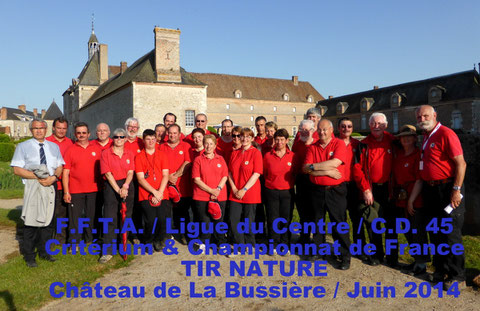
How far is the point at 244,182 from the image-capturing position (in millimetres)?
5316

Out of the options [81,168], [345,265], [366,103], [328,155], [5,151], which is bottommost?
[345,265]

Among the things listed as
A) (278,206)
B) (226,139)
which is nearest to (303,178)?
(278,206)

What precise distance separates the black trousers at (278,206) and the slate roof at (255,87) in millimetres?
51930

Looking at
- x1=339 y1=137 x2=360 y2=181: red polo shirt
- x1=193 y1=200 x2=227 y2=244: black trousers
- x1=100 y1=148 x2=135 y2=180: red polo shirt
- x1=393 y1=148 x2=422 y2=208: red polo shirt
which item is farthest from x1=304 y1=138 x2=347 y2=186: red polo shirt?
x1=100 y1=148 x2=135 y2=180: red polo shirt

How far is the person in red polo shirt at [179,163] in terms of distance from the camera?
5793 millimetres

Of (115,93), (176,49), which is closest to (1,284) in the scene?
(176,49)

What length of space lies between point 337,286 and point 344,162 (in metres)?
1.61

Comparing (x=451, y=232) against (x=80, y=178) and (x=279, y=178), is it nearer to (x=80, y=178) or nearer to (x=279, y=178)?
(x=279, y=178)

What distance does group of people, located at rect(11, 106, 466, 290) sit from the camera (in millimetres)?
4355

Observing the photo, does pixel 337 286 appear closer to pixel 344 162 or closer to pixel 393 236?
pixel 393 236

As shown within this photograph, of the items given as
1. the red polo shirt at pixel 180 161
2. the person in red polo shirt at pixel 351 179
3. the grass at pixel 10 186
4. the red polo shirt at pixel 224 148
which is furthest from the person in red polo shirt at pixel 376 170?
the grass at pixel 10 186

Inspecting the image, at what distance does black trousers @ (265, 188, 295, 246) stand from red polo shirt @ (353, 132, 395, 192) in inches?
41.8

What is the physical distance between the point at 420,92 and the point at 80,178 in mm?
44654

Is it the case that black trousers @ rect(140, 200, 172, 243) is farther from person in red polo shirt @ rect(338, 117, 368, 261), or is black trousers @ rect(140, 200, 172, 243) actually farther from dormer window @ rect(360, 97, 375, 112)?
dormer window @ rect(360, 97, 375, 112)
